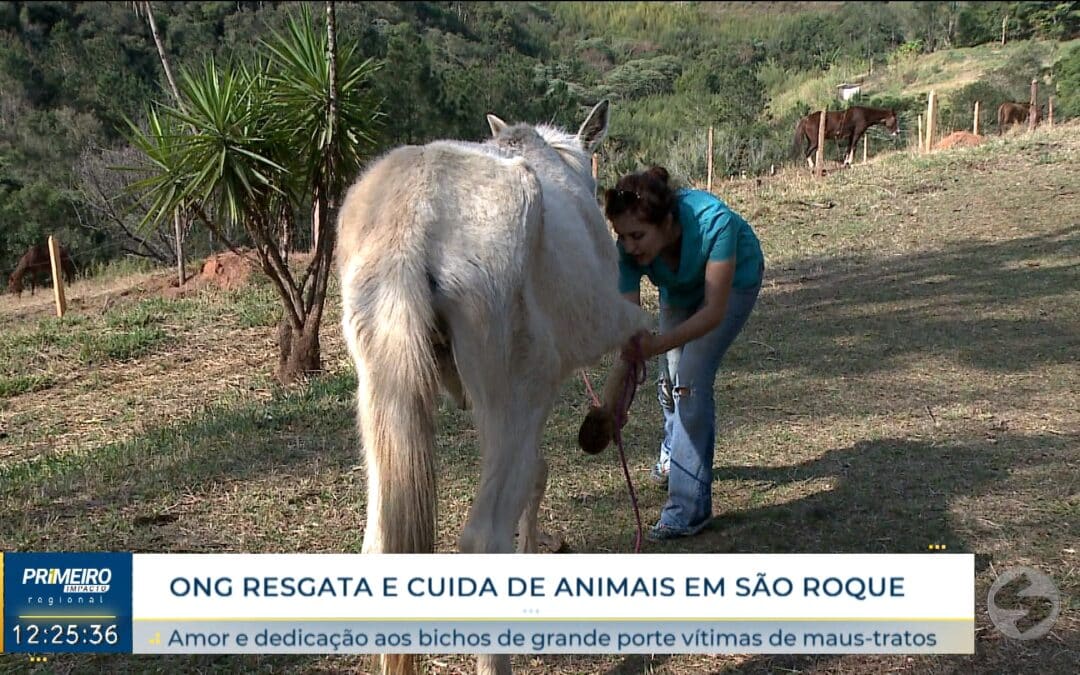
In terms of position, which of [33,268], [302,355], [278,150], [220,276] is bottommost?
[33,268]

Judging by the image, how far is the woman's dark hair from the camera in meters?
3.41

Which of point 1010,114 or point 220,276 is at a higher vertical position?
point 1010,114

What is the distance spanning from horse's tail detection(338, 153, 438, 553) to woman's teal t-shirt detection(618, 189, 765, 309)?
1458mm

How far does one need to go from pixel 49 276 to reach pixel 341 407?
→ 47.8 feet

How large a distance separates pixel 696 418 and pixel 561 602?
5.54 feet

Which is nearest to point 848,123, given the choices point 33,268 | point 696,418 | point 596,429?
point 33,268

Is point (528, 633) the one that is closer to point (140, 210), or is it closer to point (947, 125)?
point (140, 210)

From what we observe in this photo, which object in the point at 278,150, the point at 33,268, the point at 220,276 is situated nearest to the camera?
the point at 278,150

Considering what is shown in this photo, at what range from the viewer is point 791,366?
6.90 metres

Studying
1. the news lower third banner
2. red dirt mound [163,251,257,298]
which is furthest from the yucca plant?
the news lower third banner

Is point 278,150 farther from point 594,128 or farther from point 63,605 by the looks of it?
point 63,605

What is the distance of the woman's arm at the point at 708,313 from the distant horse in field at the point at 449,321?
638 millimetres

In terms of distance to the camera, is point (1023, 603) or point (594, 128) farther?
point (594, 128)

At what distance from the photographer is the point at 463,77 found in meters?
25.5
